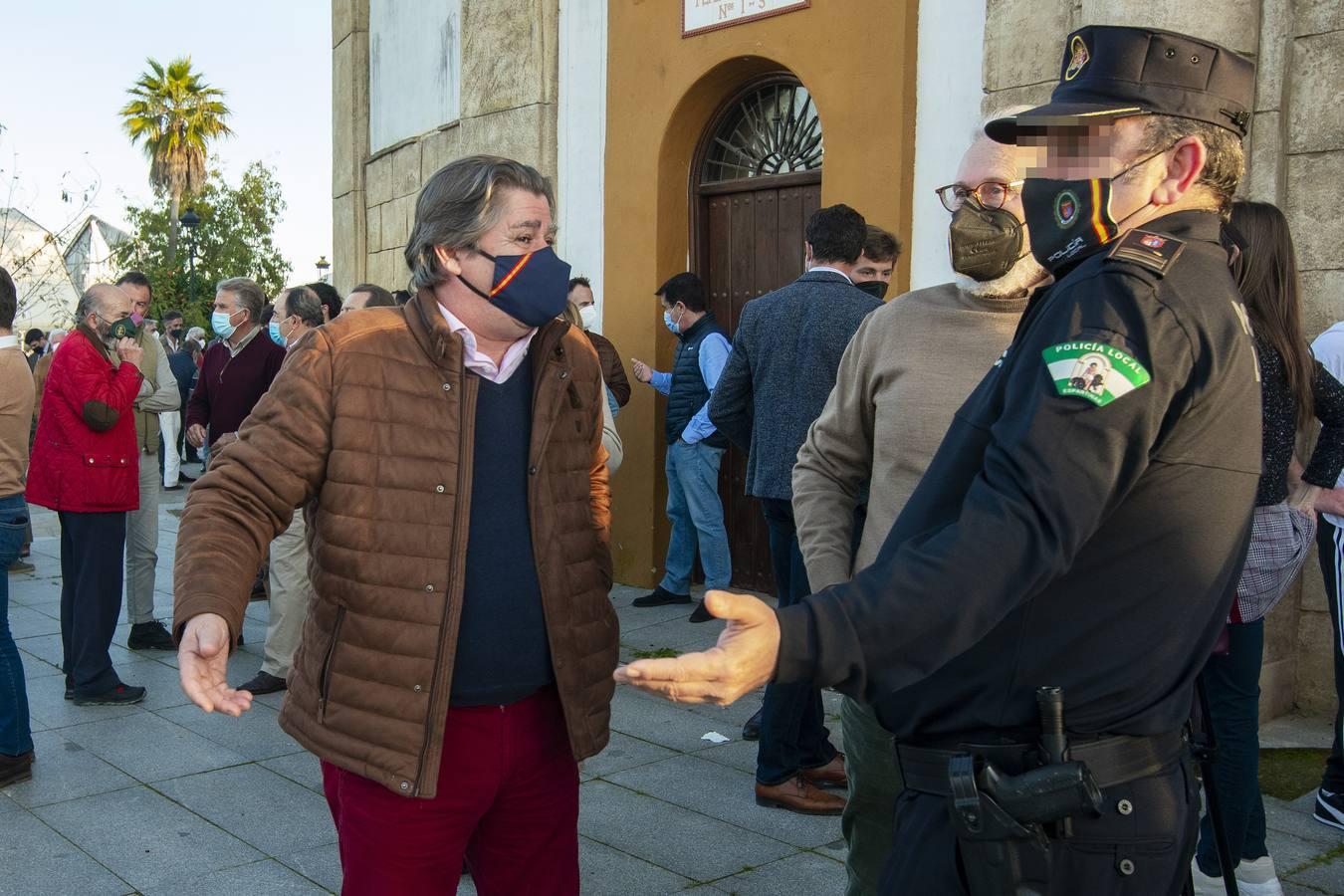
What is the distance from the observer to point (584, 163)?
9109 millimetres

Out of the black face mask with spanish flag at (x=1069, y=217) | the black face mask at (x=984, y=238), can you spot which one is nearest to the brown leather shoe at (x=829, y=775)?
the black face mask at (x=984, y=238)

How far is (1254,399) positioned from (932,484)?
0.45 meters

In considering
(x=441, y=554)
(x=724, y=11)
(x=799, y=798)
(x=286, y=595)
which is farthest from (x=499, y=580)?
(x=724, y=11)

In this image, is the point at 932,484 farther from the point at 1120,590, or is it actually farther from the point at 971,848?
the point at 971,848

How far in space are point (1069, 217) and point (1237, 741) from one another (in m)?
2.63

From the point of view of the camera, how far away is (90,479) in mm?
6164

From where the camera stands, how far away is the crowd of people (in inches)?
64.2

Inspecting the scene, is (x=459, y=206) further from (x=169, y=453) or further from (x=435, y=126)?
(x=169, y=453)

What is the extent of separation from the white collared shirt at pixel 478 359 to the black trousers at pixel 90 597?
13.9ft

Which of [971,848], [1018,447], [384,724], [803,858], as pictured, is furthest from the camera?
[803,858]

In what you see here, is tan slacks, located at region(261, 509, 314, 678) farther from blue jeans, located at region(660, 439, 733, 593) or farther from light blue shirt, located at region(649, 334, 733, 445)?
blue jeans, located at region(660, 439, 733, 593)

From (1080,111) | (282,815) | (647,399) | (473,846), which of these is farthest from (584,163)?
(1080,111)

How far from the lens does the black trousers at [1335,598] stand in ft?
14.5

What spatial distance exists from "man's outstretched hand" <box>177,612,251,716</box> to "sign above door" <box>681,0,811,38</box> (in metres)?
6.10
